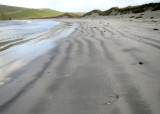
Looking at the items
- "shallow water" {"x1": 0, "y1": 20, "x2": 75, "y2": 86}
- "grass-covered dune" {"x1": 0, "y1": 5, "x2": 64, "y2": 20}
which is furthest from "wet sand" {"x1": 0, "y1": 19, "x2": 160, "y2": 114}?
"grass-covered dune" {"x1": 0, "y1": 5, "x2": 64, "y2": 20}

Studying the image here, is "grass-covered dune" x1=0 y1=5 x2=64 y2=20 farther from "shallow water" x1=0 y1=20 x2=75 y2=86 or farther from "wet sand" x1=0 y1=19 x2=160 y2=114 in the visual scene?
"wet sand" x1=0 y1=19 x2=160 y2=114

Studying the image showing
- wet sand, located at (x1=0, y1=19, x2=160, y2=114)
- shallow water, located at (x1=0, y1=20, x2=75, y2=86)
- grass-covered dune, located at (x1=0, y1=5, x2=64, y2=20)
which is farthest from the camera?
grass-covered dune, located at (x1=0, y1=5, x2=64, y2=20)

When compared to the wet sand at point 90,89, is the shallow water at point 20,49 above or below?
below

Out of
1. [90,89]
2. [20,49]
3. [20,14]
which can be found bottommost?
[20,14]

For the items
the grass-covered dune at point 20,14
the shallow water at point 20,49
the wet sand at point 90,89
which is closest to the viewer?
the wet sand at point 90,89

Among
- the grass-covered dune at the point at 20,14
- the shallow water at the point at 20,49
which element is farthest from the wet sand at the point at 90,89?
the grass-covered dune at the point at 20,14

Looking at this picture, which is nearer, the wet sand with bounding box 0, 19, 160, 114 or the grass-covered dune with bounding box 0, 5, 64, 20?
the wet sand with bounding box 0, 19, 160, 114

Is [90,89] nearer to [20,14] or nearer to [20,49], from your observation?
[20,49]

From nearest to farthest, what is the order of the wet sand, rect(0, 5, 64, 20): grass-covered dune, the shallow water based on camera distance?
the wet sand < the shallow water < rect(0, 5, 64, 20): grass-covered dune

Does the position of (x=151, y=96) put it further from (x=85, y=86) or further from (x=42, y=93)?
(x=42, y=93)

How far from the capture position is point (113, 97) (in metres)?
1.51

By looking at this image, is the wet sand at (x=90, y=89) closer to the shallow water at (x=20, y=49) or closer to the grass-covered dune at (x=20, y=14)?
the shallow water at (x=20, y=49)

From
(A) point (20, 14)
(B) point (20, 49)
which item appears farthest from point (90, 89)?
(A) point (20, 14)

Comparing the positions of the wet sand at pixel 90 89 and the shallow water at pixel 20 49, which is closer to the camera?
the wet sand at pixel 90 89
